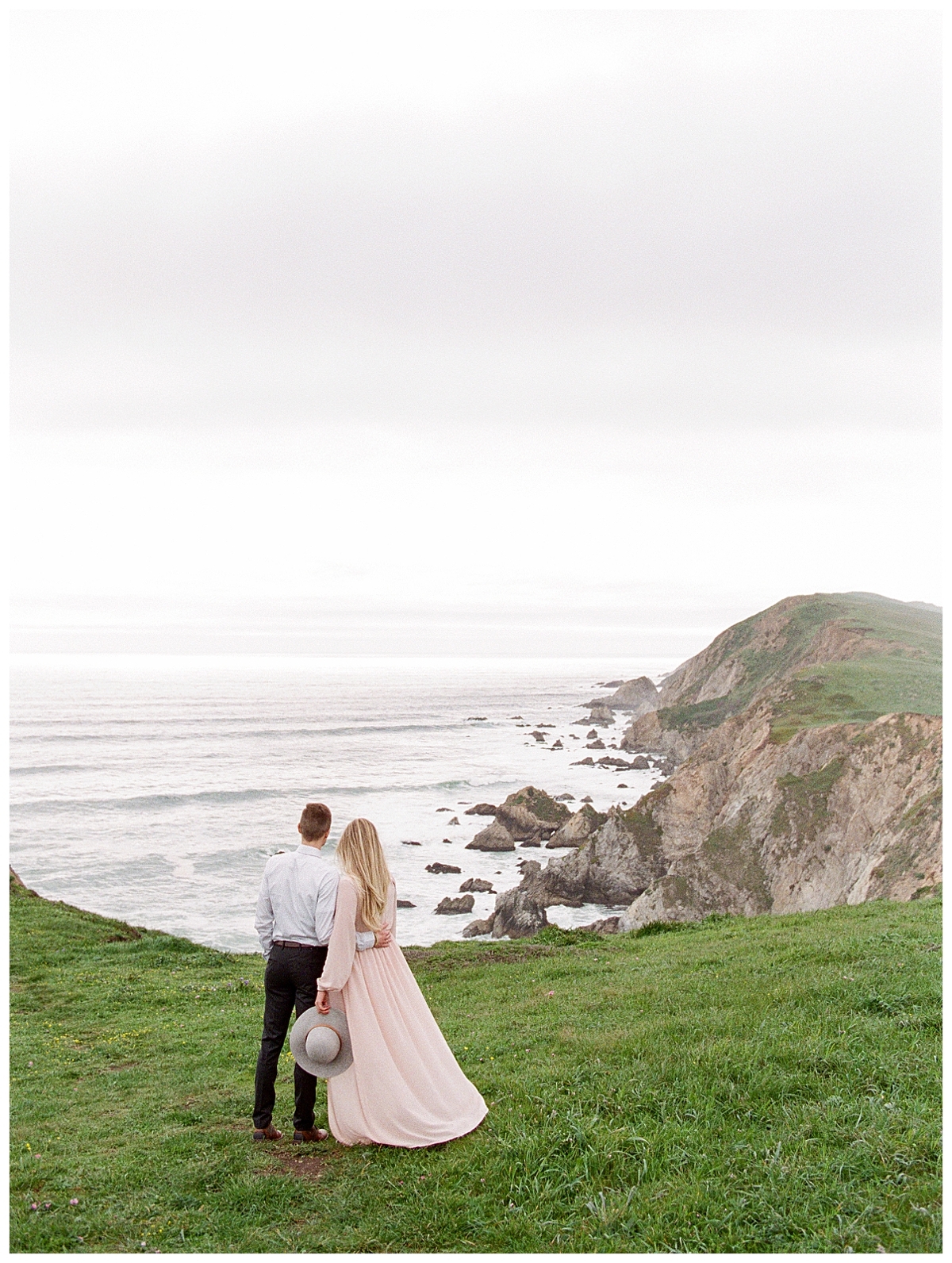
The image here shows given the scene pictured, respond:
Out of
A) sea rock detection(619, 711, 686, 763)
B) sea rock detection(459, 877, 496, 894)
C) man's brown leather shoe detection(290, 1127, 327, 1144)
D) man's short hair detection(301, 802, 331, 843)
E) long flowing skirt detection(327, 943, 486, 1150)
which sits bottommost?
sea rock detection(459, 877, 496, 894)

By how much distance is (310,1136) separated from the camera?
7805 millimetres

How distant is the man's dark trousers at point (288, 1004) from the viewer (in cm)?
766

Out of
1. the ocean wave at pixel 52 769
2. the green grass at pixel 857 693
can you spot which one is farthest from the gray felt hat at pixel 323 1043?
the ocean wave at pixel 52 769

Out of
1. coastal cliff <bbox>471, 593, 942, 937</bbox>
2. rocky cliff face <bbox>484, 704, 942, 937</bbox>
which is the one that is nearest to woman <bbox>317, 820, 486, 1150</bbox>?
coastal cliff <bbox>471, 593, 942, 937</bbox>

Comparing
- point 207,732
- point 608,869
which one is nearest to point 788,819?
point 608,869

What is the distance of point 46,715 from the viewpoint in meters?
138

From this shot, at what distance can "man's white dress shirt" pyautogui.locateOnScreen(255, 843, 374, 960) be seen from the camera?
7570 millimetres

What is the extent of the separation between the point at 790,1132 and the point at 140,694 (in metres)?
181

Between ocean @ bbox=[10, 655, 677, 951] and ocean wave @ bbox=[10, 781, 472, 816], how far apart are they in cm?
29

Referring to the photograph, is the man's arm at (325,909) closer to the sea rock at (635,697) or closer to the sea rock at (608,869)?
the sea rock at (608,869)

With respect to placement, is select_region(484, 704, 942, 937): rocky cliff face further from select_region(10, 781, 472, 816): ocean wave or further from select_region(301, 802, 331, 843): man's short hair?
select_region(10, 781, 472, 816): ocean wave

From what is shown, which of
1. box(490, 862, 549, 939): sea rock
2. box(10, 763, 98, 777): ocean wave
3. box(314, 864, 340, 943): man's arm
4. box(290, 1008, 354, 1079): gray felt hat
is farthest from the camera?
box(10, 763, 98, 777): ocean wave

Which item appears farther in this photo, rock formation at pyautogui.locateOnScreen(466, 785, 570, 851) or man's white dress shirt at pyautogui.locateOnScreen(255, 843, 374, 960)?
rock formation at pyautogui.locateOnScreen(466, 785, 570, 851)

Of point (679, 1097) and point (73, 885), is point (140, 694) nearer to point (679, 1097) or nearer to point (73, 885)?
point (73, 885)
